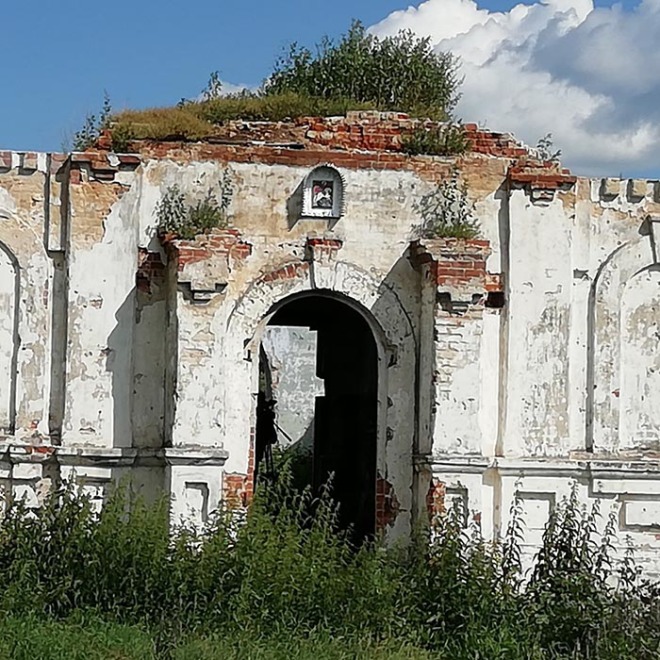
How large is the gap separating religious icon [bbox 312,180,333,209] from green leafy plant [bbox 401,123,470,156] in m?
0.81

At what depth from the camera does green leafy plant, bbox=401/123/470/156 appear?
10.7 meters

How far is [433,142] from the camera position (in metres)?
10.7

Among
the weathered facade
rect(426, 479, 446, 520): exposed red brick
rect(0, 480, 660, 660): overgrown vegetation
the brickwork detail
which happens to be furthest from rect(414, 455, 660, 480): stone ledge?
the brickwork detail

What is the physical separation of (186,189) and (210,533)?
9.99 feet

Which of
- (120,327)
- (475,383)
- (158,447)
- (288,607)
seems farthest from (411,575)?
(120,327)

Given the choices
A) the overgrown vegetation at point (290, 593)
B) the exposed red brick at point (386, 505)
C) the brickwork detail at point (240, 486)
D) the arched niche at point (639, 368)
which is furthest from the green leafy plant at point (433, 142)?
the overgrown vegetation at point (290, 593)

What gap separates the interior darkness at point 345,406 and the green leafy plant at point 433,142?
6.25ft

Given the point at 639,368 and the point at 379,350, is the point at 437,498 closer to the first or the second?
the point at 379,350

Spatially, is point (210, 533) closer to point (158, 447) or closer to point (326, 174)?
point (158, 447)

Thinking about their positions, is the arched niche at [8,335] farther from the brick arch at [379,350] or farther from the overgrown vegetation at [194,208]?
the brick arch at [379,350]

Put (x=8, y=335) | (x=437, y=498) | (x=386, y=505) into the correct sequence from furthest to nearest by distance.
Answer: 1. (x=386, y=505)
2. (x=8, y=335)
3. (x=437, y=498)

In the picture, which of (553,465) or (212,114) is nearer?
(553,465)

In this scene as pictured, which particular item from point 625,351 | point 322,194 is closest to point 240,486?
point 322,194

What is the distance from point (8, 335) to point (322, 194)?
118 inches
